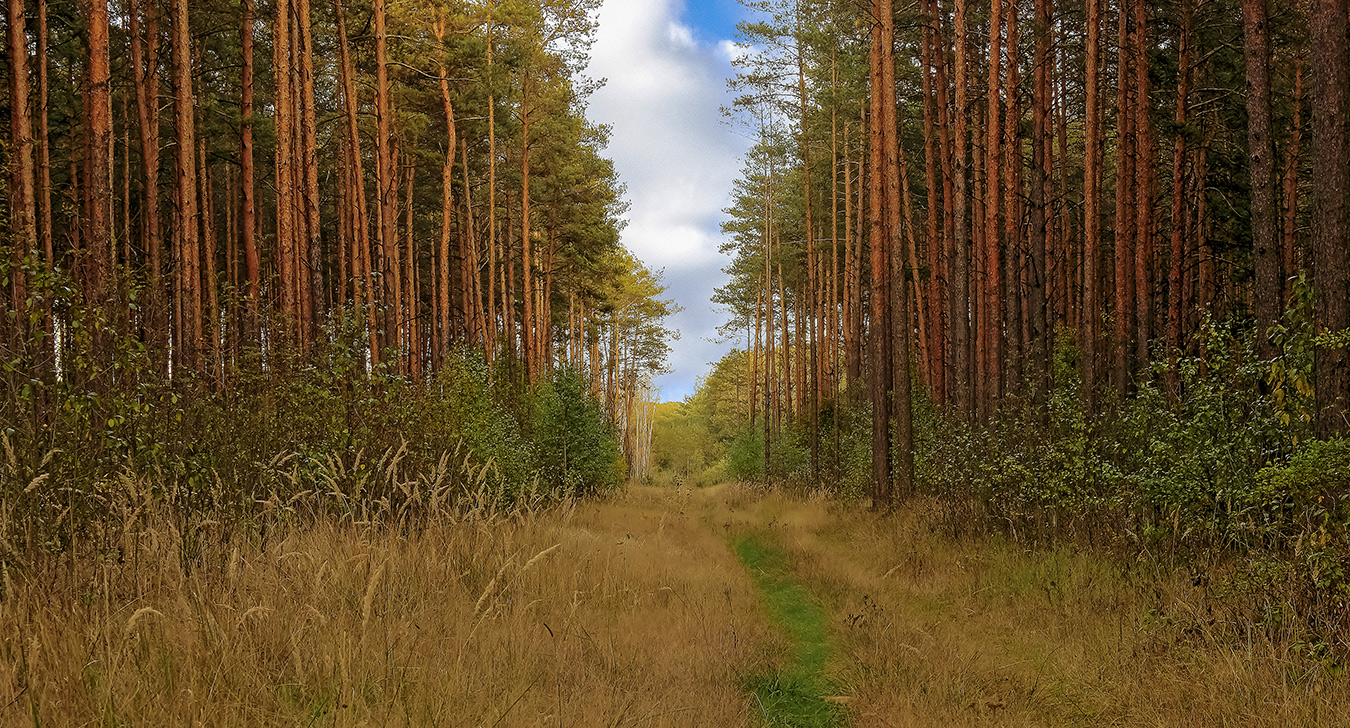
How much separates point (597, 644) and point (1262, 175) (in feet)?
24.0

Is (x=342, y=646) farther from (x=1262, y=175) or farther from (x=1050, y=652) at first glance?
(x=1262, y=175)

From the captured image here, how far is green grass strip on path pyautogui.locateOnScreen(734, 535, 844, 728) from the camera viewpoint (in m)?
4.12

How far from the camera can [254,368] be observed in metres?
8.05

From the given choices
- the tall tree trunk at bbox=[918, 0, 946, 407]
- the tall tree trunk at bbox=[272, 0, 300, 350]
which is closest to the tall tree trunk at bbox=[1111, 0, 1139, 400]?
the tall tree trunk at bbox=[918, 0, 946, 407]

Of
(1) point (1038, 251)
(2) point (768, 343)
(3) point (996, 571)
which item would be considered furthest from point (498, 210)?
(3) point (996, 571)

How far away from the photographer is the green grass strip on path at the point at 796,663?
13.5ft

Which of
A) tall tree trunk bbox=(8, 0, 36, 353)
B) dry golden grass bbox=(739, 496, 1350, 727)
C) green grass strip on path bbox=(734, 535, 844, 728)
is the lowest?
green grass strip on path bbox=(734, 535, 844, 728)

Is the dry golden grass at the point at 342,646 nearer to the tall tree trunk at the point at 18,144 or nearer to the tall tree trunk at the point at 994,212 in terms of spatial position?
the tall tree trunk at the point at 18,144

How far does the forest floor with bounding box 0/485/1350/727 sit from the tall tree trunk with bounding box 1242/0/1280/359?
3.05 metres

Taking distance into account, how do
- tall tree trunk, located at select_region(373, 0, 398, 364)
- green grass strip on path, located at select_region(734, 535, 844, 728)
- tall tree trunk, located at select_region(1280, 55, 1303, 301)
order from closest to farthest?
1. green grass strip on path, located at select_region(734, 535, 844, 728)
2. tall tree trunk, located at select_region(373, 0, 398, 364)
3. tall tree trunk, located at select_region(1280, 55, 1303, 301)

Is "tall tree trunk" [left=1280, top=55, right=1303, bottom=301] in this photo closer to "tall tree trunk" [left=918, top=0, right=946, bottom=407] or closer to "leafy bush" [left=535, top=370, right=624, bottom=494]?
"tall tree trunk" [left=918, top=0, right=946, bottom=407]

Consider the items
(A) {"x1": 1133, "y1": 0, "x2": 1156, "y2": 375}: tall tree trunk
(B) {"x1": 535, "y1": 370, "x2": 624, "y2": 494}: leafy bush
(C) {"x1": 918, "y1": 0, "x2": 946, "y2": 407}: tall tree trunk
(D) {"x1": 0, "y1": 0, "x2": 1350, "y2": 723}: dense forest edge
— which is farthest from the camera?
(C) {"x1": 918, "y1": 0, "x2": 946, "y2": 407}: tall tree trunk

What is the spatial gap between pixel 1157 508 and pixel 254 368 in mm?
9506

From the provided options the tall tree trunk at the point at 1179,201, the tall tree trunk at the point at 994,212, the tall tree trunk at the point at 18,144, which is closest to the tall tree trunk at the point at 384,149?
the tall tree trunk at the point at 18,144
